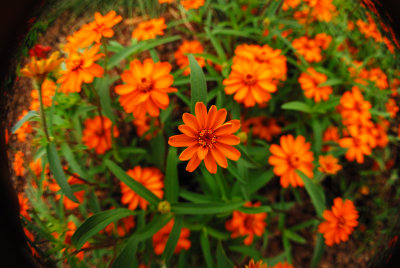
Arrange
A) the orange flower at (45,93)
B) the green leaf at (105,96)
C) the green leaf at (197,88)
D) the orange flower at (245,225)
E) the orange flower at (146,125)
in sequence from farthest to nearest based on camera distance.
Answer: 1. the orange flower at (146,125)
2. the orange flower at (245,225)
3. the green leaf at (105,96)
4. the orange flower at (45,93)
5. the green leaf at (197,88)

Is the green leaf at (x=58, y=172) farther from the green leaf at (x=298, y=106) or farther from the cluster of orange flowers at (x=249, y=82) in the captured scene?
the green leaf at (x=298, y=106)

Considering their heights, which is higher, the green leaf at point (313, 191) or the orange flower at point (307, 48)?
the orange flower at point (307, 48)

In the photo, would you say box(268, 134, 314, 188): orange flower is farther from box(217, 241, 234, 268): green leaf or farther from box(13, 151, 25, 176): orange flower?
box(13, 151, 25, 176): orange flower

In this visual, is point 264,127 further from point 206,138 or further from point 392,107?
point 206,138

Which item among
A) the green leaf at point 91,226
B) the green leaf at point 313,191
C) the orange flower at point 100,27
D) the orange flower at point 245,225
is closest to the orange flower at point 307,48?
the green leaf at point 313,191

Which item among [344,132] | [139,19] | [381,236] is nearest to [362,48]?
[344,132]

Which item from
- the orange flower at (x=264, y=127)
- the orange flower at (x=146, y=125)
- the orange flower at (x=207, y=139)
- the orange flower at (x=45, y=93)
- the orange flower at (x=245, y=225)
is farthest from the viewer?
the orange flower at (x=264, y=127)

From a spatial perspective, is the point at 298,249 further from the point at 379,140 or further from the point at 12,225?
the point at 12,225

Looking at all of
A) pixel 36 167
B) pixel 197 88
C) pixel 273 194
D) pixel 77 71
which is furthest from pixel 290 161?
pixel 36 167
